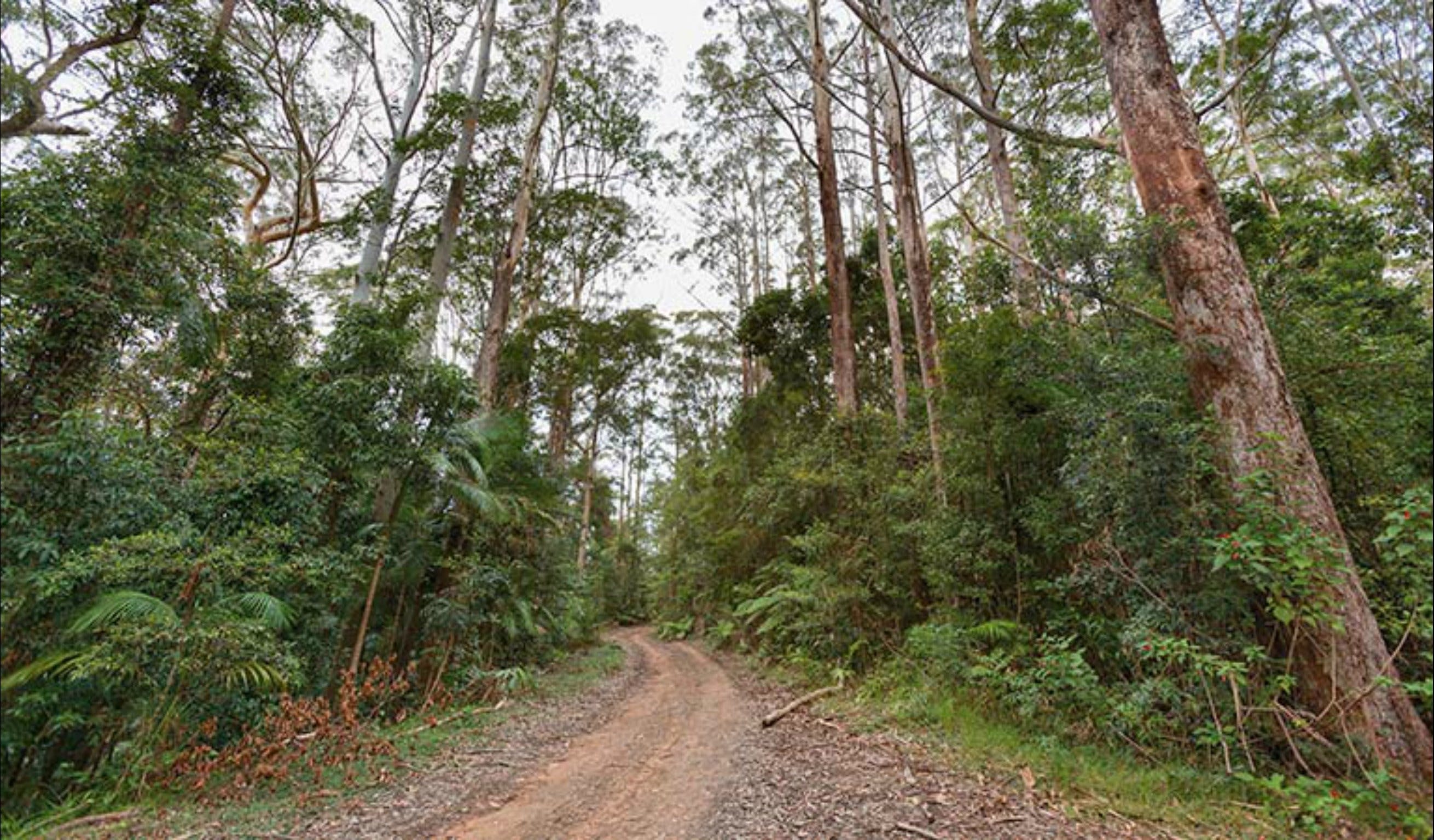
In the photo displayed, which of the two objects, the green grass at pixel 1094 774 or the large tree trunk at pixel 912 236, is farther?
the large tree trunk at pixel 912 236

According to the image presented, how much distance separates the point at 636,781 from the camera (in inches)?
173

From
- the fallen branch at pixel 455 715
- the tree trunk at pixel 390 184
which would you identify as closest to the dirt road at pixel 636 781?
the fallen branch at pixel 455 715

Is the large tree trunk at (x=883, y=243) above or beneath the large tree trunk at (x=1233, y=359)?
above

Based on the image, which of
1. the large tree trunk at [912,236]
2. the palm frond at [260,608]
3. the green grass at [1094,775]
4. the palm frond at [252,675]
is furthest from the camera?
the large tree trunk at [912,236]

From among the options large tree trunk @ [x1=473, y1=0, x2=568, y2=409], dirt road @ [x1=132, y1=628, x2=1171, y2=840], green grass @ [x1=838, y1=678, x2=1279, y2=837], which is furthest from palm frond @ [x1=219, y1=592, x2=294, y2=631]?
green grass @ [x1=838, y1=678, x2=1279, y2=837]

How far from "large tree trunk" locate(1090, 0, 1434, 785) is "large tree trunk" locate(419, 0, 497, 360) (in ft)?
29.7

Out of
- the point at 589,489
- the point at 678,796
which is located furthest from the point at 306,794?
the point at 589,489

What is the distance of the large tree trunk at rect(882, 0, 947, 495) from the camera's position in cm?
804

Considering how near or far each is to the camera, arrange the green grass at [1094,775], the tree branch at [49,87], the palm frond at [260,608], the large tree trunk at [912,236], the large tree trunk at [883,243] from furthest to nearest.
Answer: the large tree trunk at [883,243] → the large tree trunk at [912,236] → the tree branch at [49,87] → the palm frond at [260,608] → the green grass at [1094,775]

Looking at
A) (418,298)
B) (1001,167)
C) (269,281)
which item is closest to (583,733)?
(418,298)

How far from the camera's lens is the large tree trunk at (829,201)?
1083 cm

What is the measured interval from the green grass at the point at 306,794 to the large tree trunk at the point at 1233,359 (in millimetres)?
6316

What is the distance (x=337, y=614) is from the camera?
6586mm

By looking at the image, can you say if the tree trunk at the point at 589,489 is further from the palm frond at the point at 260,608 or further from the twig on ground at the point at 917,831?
the twig on ground at the point at 917,831
